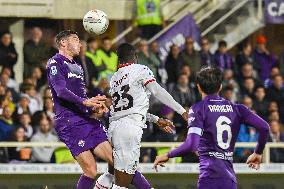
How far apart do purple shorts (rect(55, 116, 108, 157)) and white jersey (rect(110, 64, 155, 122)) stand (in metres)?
0.32

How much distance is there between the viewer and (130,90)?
37.7 ft

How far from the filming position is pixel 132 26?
73.9 ft

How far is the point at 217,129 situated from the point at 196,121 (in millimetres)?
236

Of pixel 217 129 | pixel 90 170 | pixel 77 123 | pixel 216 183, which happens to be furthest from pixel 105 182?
pixel 217 129

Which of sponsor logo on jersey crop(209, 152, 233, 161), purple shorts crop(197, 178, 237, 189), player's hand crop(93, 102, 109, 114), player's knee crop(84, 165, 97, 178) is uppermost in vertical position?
player's hand crop(93, 102, 109, 114)

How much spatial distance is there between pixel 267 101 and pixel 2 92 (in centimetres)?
487

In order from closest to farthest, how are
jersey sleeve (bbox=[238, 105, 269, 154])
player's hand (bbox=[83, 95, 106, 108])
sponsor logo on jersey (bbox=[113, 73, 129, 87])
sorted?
1. jersey sleeve (bbox=[238, 105, 269, 154])
2. player's hand (bbox=[83, 95, 106, 108])
3. sponsor logo on jersey (bbox=[113, 73, 129, 87])

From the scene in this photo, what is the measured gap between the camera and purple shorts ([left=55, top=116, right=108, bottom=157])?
11.7m

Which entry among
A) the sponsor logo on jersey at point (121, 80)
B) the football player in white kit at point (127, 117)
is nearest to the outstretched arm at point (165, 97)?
the football player in white kit at point (127, 117)

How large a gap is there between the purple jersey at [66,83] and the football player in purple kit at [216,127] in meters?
2.39

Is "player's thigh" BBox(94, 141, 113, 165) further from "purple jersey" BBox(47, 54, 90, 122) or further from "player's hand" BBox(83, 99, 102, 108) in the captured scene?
"player's hand" BBox(83, 99, 102, 108)

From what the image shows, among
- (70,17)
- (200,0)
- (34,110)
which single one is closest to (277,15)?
(200,0)

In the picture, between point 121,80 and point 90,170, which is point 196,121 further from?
point 90,170

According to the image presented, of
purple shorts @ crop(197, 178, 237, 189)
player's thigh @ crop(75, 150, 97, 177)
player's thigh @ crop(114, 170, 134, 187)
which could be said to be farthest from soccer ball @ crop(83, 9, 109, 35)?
purple shorts @ crop(197, 178, 237, 189)
